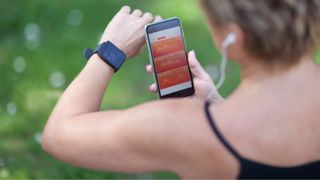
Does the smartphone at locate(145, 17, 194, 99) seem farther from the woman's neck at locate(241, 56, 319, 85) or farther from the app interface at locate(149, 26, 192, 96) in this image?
the woman's neck at locate(241, 56, 319, 85)

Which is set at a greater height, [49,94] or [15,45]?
[15,45]

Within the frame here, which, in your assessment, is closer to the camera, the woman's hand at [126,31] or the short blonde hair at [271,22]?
the short blonde hair at [271,22]

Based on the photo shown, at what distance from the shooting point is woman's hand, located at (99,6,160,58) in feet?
7.13

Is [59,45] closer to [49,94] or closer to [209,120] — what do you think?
[49,94]

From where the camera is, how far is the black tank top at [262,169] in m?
1.72

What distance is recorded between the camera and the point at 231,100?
Answer: 1.76 meters

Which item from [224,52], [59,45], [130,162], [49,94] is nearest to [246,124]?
[224,52]

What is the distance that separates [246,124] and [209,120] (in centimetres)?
9

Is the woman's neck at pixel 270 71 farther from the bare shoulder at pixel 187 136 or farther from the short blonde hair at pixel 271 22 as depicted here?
the bare shoulder at pixel 187 136

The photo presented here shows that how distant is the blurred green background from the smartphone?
4.58ft

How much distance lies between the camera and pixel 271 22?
1.67 metres

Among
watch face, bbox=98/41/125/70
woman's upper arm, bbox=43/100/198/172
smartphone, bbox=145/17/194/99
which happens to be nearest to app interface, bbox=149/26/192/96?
smartphone, bbox=145/17/194/99

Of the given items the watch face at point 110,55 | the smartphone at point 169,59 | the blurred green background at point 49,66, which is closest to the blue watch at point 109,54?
the watch face at point 110,55

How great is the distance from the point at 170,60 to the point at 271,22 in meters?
0.62
